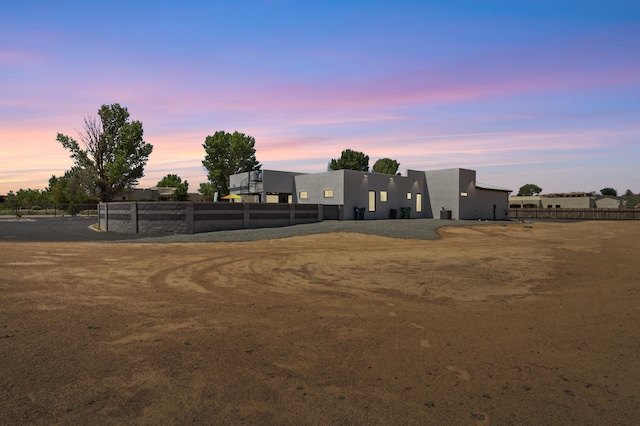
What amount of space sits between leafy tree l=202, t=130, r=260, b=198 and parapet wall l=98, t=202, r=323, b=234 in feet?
124

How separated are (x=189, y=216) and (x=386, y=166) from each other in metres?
73.8

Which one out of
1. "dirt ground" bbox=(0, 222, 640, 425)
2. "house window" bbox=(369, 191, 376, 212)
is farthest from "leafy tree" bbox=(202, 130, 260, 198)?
"dirt ground" bbox=(0, 222, 640, 425)

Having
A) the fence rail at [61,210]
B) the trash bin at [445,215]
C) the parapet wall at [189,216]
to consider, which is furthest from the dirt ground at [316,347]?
the fence rail at [61,210]

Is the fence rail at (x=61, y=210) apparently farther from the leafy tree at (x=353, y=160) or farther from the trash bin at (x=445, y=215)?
the leafy tree at (x=353, y=160)

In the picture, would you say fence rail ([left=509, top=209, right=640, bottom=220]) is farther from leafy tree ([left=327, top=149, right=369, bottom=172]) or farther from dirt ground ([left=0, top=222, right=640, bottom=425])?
dirt ground ([left=0, top=222, right=640, bottom=425])

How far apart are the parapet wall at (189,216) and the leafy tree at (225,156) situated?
37.9 m

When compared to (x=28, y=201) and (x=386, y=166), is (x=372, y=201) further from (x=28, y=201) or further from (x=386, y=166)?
(x=28, y=201)

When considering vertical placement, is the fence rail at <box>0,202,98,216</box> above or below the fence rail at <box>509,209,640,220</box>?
above

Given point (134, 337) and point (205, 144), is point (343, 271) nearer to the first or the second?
point (134, 337)

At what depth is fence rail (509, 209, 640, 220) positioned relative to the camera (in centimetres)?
4962

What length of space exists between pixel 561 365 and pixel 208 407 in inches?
162

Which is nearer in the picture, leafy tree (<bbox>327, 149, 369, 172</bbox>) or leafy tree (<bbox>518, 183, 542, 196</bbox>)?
leafy tree (<bbox>327, 149, 369, 172</bbox>)

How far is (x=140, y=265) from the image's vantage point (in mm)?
11219

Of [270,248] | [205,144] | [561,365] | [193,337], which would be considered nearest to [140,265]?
[270,248]
